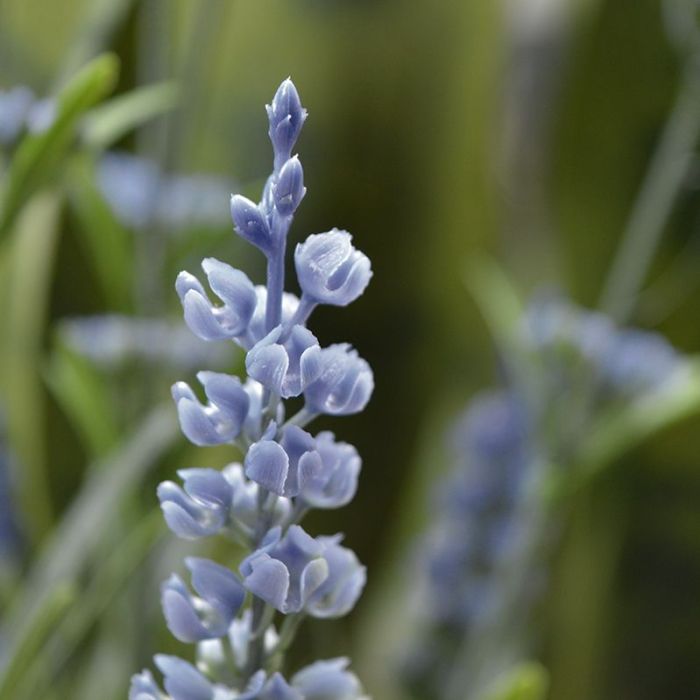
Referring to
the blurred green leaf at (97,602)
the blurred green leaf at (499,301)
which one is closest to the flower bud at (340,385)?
the blurred green leaf at (97,602)

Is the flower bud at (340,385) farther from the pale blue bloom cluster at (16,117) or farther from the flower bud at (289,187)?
the pale blue bloom cluster at (16,117)

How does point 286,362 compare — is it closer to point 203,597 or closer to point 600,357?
point 203,597

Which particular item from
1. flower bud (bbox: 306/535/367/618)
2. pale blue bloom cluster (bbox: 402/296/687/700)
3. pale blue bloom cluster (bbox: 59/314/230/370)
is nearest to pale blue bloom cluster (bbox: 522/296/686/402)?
pale blue bloom cluster (bbox: 402/296/687/700)

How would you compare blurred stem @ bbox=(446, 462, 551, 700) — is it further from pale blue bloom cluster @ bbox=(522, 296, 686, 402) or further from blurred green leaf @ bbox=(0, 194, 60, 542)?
blurred green leaf @ bbox=(0, 194, 60, 542)

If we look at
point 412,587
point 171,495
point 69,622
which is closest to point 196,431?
point 171,495

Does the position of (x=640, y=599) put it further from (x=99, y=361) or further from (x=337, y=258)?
(x=337, y=258)

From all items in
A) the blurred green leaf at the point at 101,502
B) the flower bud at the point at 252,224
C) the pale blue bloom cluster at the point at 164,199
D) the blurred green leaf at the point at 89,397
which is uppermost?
the pale blue bloom cluster at the point at 164,199
